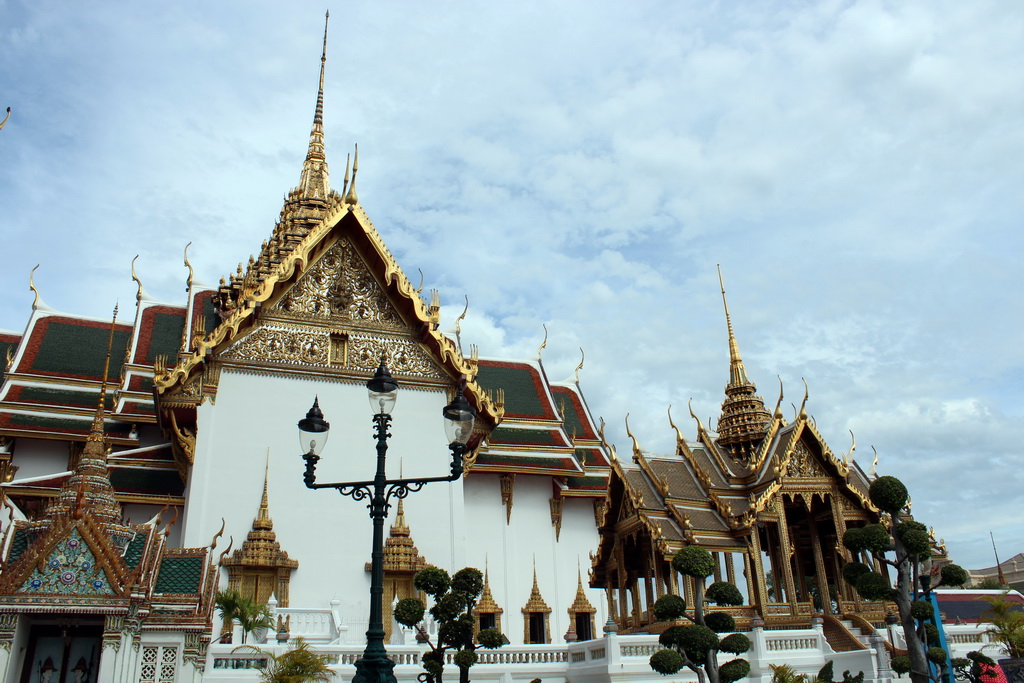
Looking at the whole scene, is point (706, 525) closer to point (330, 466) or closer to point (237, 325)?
point (330, 466)

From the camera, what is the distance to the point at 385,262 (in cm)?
1417

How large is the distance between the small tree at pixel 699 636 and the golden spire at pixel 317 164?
1313 centimetres

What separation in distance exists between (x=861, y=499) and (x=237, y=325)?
9.55 m

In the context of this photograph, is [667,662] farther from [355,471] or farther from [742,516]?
[355,471]

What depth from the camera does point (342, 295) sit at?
46.1 ft

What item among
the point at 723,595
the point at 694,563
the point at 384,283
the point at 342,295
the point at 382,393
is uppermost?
the point at 384,283

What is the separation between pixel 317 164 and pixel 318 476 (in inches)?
387

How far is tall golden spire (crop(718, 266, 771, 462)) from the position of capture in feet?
49.9

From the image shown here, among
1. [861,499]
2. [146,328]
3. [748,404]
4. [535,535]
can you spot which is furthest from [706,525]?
[146,328]

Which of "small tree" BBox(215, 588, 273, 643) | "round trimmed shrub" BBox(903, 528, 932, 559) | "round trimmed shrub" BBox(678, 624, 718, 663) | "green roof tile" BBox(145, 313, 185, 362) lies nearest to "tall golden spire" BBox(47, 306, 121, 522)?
"small tree" BBox(215, 588, 273, 643)

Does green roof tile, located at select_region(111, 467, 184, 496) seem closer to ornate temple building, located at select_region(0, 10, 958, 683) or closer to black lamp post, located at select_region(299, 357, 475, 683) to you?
ornate temple building, located at select_region(0, 10, 958, 683)

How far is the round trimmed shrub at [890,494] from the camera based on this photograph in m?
8.17

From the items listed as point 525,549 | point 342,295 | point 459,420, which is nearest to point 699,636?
point 459,420

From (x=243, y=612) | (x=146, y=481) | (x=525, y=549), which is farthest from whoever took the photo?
(x=525, y=549)
